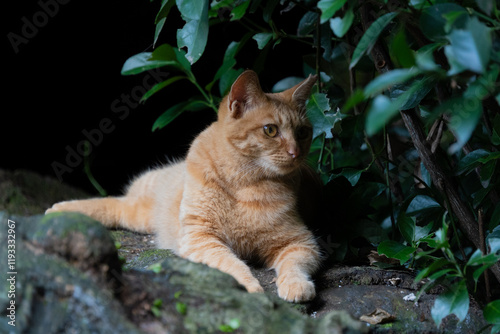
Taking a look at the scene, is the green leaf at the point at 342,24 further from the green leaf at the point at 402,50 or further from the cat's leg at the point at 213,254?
the cat's leg at the point at 213,254

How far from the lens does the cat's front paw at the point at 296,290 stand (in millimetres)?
2117

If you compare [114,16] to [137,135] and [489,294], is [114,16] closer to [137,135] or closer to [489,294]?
[137,135]

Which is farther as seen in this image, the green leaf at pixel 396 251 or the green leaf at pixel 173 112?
the green leaf at pixel 173 112

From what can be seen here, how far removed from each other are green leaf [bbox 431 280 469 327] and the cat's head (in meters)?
1.02

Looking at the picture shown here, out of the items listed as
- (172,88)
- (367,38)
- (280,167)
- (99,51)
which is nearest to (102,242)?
(367,38)

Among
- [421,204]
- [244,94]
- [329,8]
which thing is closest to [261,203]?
[244,94]

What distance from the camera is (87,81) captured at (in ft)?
13.8

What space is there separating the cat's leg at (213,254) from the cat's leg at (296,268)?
14cm

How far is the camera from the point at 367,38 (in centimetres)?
164

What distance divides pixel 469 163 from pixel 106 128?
3113mm

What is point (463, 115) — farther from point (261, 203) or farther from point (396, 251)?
point (261, 203)

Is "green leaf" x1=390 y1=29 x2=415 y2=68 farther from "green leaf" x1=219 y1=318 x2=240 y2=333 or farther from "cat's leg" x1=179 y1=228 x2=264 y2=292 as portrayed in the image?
"cat's leg" x1=179 y1=228 x2=264 y2=292

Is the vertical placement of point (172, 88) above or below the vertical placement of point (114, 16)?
below

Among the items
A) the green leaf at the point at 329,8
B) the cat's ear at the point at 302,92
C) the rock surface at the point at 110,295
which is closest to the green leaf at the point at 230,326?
the rock surface at the point at 110,295
